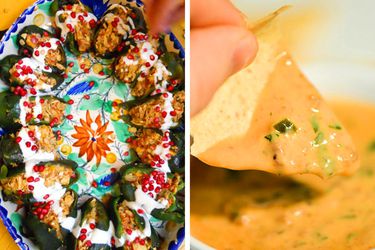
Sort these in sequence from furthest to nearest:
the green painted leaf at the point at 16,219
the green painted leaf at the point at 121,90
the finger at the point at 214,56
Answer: the green painted leaf at the point at 121,90, the green painted leaf at the point at 16,219, the finger at the point at 214,56

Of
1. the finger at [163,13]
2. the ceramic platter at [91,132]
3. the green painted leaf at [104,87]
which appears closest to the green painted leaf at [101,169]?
the ceramic platter at [91,132]

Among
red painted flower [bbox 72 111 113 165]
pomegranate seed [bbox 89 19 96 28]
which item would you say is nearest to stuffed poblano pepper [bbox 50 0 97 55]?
pomegranate seed [bbox 89 19 96 28]

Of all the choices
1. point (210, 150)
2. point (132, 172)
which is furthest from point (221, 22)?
point (132, 172)

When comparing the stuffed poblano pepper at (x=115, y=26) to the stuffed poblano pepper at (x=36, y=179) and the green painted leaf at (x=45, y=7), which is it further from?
the stuffed poblano pepper at (x=36, y=179)

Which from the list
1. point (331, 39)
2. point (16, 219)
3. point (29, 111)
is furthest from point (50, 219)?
point (331, 39)

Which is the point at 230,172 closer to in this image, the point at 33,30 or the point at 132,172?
the point at 132,172

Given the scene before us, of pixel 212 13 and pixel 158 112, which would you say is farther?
pixel 158 112

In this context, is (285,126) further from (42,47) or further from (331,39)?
(42,47)
